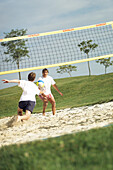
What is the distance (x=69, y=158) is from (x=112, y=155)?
376 millimetres

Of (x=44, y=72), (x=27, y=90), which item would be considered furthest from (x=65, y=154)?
(x=44, y=72)

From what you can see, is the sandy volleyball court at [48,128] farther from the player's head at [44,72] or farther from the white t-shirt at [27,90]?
A: the player's head at [44,72]

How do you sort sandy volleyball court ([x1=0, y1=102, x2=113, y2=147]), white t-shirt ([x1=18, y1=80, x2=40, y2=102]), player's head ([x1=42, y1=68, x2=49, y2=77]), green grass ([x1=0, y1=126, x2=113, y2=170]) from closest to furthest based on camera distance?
green grass ([x1=0, y1=126, x2=113, y2=170])
sandy volleyball court ([x1=0, y1=102, x2=113, y2=147])
white t-shirt ([x1=18, y1=80, x2=40, y2=102])
player's head ([x1=42, y1=68, x2=49, y2=77])

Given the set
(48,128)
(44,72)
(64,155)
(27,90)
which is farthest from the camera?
(44,72)

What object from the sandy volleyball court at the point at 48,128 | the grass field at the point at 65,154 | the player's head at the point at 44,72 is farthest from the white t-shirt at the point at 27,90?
the grass field at the point at 65,154

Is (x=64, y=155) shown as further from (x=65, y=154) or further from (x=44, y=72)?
(x=44, y=72)

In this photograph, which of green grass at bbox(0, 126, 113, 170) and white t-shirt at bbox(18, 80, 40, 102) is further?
white t-shirt at bbox(18, 80, 40, 102)

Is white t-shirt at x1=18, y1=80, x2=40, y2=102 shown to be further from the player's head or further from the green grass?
the green grass

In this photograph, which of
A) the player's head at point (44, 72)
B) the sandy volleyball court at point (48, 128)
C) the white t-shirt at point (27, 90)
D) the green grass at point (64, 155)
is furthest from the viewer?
the player's head at point (44, 72)

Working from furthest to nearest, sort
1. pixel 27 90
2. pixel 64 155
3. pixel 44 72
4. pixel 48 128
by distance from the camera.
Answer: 1. pixel 44 72
2. pixel 27 90
3. pixel 48 128
4. pixel 64 155

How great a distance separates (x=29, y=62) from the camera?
802 centimetres

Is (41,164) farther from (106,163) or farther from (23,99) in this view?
(23,99)

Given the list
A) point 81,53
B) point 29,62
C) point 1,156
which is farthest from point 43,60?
point 1,156

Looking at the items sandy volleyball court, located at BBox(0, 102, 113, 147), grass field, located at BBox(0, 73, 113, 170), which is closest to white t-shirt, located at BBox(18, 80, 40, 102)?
sandy volleyball court, located at BBox(0, 102, 113, 147)
